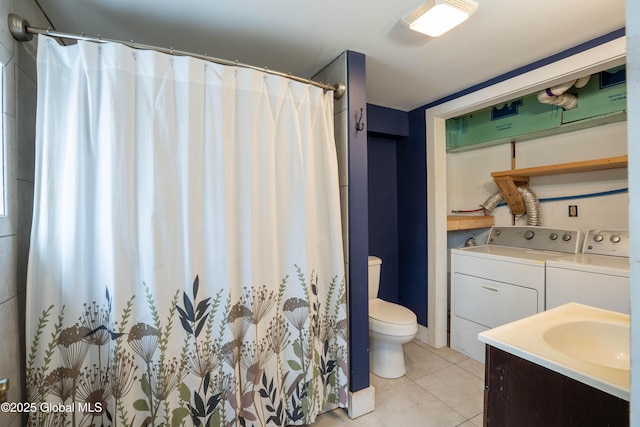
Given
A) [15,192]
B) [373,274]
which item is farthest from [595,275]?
[15,192]

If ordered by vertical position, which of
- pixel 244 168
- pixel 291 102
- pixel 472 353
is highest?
pixel 291 102

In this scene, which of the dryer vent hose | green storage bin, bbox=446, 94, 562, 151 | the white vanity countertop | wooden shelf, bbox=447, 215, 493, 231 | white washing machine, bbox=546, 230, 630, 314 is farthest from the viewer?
wooden shelf, bbox=447, 215, 493, 231

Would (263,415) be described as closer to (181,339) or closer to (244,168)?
(181,339)

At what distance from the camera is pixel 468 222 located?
2699 millimetres

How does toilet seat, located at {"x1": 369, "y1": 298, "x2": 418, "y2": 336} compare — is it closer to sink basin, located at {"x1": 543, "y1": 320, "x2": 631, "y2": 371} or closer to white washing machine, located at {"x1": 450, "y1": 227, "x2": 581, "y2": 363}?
white washing machine, located at {"x1": 450, "y1": 227, "x2": 581, "y2": 363}

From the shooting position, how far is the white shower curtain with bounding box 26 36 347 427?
1136mm

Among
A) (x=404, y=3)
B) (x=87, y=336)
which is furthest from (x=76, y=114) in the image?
(x=404, y=3)

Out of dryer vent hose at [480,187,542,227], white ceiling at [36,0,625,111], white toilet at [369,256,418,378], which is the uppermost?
white ceiling at [36,0,625,111]

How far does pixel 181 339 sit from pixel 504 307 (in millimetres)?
2184

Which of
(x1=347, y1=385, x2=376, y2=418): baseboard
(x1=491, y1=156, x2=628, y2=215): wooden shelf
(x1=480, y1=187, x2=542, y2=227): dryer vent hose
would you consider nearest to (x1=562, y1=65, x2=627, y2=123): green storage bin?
(x1=491, y1=156, x2=628, y2=215): wooden shelf

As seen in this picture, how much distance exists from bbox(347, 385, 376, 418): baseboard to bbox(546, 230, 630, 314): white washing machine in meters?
1.33

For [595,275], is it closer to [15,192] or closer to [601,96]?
[601,96]

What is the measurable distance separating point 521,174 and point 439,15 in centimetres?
165

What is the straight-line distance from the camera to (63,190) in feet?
3.74
